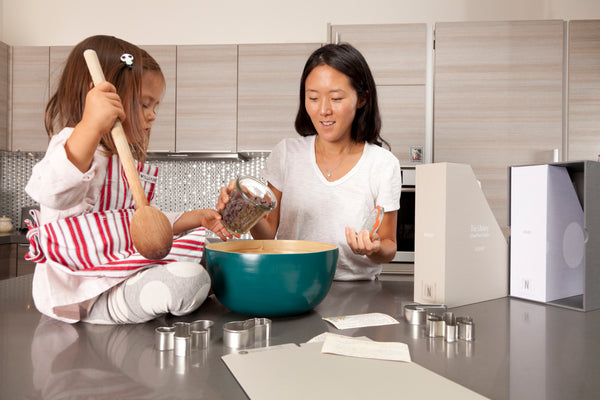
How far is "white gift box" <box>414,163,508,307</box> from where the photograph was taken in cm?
79

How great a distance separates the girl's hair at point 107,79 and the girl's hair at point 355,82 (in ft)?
1.84

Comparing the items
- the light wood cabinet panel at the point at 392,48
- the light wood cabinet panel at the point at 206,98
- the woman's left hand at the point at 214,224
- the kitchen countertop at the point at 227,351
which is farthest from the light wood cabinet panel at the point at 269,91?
the kitchen countertop at the point at 227,351

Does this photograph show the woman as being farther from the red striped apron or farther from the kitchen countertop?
the red striped apron

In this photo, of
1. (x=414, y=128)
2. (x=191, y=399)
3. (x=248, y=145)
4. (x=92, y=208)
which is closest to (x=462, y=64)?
(x=414, y=128)

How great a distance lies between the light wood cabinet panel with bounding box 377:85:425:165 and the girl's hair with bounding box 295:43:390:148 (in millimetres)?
1256

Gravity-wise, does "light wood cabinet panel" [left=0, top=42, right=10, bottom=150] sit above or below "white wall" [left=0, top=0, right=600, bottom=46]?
below

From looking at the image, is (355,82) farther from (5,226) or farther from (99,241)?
(5,226)

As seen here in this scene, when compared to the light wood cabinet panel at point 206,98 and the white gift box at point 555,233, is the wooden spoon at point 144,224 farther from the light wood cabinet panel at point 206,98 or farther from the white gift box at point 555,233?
the light wood cabinet panel at point 206,98

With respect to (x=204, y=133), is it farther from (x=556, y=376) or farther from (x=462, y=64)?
(x=556, y=376)

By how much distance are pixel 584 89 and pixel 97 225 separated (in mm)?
2765

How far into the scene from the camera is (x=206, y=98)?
108 inches

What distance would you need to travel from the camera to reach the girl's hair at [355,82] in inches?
47.1

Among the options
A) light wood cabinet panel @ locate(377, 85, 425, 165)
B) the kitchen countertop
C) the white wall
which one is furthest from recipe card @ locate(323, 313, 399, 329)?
the white wall

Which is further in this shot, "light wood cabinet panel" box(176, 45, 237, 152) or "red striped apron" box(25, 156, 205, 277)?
"light wood cabinet panel" box(176, 45, 237, 152)
